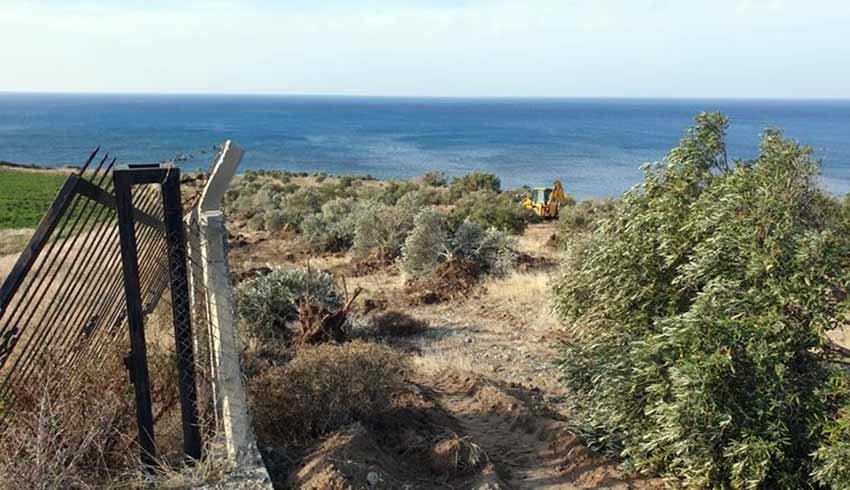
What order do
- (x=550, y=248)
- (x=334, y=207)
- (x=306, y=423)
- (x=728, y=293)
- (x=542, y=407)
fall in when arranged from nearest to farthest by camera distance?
(x=728, y=293) < (x=306, y=423) < (x=542, y=407) < (x=550, y=248) < (x=334, y=207)

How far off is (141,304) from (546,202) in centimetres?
2629

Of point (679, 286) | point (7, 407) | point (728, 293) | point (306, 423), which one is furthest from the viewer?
point (679, 286)

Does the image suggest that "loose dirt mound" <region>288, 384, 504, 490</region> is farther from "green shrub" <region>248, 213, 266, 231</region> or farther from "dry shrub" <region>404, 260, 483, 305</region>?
"green shrub" <region>248, 213, 266, 231</region>

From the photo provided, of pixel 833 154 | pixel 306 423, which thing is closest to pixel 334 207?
pixel 306 423

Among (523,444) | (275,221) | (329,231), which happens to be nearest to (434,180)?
(275,221)

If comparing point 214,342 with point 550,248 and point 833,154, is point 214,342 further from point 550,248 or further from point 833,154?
point 833,154

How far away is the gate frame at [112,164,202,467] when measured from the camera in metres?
4.78

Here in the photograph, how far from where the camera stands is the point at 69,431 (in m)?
4.89

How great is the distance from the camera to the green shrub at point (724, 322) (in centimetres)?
560

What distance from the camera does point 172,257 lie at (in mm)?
5160

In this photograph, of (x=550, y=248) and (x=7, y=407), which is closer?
(x=7, y=407)

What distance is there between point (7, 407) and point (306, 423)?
2.49 metres

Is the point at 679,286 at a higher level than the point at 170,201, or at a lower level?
lower

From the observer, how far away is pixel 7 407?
4.83 m
